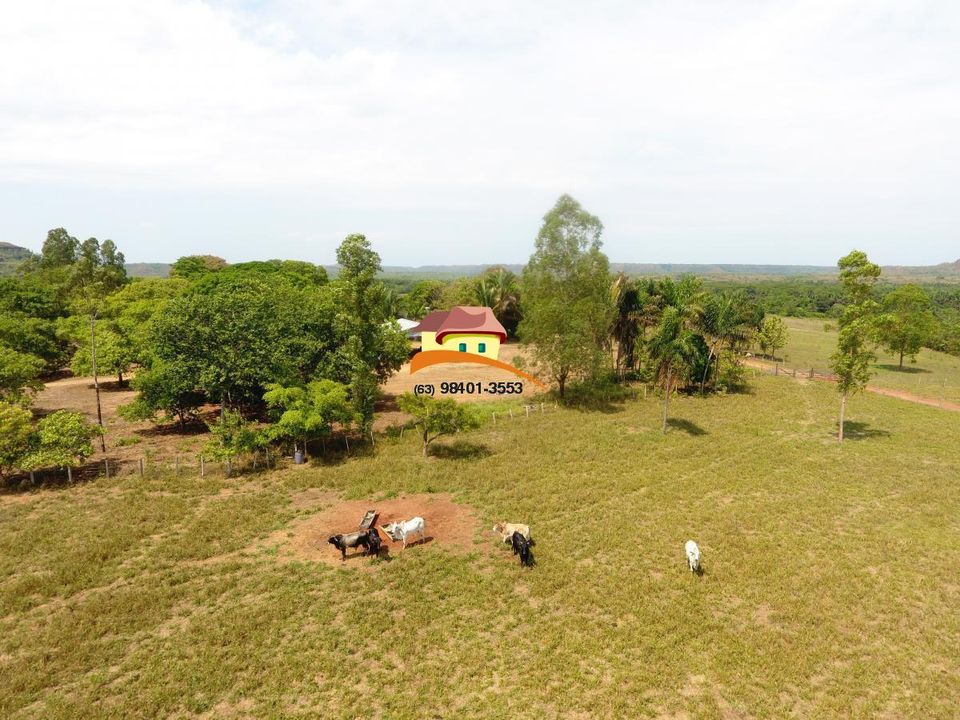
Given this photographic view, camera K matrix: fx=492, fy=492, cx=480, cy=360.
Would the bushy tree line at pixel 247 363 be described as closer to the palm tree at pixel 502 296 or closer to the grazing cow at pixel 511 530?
the grazing cow at pixel 511 530

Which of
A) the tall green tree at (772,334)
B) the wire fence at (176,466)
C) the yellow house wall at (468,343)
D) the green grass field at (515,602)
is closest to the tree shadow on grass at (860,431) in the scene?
the green grass field at (515,602)

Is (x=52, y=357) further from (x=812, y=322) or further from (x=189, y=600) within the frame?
(x=812, y=322)

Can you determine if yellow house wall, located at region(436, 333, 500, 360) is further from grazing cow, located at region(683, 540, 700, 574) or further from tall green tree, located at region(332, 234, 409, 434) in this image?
grazing cow, located at region(683, 540, 700, 574)

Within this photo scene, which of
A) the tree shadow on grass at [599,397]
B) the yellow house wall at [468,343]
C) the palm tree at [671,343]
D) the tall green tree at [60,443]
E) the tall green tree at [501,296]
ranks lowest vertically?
the tree shadow on grass at [599,397]

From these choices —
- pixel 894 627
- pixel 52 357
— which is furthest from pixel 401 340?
pixel 52 357

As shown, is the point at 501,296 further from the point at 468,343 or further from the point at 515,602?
the point at 515,602

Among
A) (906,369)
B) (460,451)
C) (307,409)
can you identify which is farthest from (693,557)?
(906,369)
